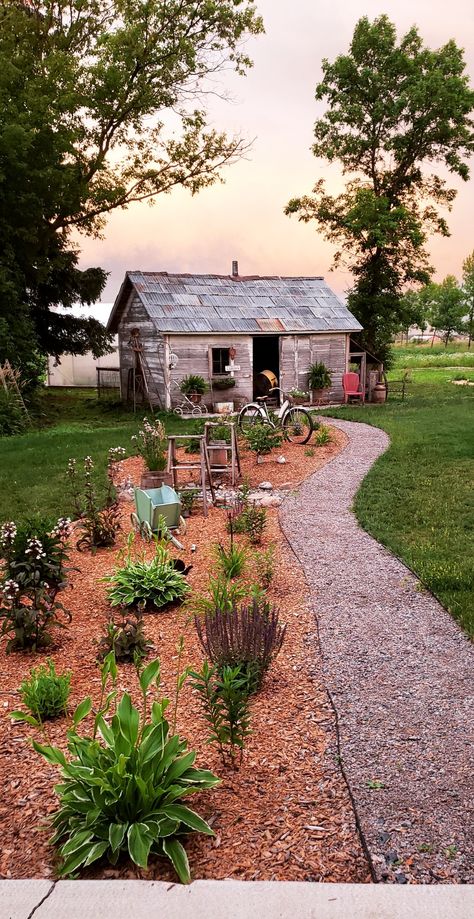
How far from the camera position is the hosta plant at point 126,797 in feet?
8.39

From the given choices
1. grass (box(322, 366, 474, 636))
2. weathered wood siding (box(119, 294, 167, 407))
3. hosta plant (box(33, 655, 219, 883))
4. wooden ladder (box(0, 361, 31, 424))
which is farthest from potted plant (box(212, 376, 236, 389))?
hosta plant (box(33, 655, 219, 883))

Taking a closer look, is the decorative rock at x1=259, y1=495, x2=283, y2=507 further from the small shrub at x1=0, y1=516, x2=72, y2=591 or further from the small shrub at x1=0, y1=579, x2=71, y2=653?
the small shrub at x1=0, y1=579, x2=71, y2=653

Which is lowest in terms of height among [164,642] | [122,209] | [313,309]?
[164,642]

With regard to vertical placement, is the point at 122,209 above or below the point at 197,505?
above

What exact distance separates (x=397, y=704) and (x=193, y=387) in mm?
16759

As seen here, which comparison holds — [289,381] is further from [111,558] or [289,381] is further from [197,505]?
[111,558]

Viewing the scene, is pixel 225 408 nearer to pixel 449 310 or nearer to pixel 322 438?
pixel 322 438

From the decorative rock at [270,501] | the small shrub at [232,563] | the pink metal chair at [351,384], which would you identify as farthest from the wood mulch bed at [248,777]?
the pink metal chair at [351,384]

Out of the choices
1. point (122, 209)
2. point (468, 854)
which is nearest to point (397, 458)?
point (468, 854)

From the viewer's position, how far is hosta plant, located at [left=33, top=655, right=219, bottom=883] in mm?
2559

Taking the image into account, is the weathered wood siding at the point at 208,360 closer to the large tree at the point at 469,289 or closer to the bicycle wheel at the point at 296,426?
the bicycle wheel at the point at 296,426

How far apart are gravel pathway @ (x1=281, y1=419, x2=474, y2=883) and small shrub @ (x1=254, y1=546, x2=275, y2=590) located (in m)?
0.39

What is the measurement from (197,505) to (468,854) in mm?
6302

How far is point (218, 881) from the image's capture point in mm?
2449
